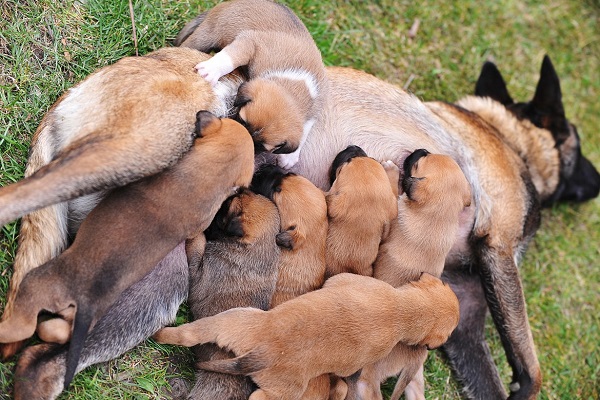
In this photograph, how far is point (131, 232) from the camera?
3.53m

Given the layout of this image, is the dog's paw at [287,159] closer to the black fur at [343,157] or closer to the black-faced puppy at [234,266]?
the black fur at [343,157]

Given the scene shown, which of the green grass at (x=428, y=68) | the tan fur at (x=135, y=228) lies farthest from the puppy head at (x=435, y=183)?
the green grass at (x=428, y=68)

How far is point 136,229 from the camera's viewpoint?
3545 millimetres

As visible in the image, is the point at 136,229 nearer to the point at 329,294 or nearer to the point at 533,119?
the point at 329,294

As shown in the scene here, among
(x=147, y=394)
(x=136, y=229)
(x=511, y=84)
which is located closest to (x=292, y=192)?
(x=136, y=229)

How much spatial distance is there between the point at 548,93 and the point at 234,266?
3340 millimetres

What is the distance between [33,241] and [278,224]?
1360mm

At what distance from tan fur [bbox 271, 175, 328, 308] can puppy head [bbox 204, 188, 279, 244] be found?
0.09 meters

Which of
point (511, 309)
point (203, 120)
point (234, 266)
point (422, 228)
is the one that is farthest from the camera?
point (511, 309)

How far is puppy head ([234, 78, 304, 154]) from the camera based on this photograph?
13.8ft

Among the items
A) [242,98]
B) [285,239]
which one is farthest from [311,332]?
[242,98]

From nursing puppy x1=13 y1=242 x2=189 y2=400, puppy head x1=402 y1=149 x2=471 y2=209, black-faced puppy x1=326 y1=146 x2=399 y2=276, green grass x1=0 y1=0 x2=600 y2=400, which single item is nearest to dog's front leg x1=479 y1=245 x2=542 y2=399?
green grass x1=0 y1=0 x2=600 y2=400

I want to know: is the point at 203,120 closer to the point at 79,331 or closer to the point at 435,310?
the point at 79,331

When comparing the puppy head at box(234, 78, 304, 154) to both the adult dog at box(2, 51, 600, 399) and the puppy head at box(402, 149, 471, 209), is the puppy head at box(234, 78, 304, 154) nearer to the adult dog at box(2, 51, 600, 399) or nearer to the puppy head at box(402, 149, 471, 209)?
the adult dog at box(2, 51, 600, 399)
